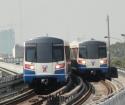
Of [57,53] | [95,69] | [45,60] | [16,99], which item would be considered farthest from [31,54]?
[95,69]

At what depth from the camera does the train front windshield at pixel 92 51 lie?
41.8 m

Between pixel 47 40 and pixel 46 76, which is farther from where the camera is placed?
pixel 47 40

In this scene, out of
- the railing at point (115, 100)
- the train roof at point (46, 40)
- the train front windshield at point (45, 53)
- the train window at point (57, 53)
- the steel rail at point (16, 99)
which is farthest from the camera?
the train roof at point (46, 40)

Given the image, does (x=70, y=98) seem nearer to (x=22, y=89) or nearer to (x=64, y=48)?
(x=64, y=48)

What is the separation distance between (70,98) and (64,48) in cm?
762

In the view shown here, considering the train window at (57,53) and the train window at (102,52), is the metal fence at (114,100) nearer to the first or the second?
the train window at (57,53)

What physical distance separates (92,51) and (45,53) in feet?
36.1

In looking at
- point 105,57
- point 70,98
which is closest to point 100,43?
point 105,57

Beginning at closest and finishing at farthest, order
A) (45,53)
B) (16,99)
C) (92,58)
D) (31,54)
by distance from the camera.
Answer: (16,99), (45,53), (31,54), (92,58)

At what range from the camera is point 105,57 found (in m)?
41.9

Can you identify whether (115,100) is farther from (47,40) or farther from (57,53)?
(47,40)

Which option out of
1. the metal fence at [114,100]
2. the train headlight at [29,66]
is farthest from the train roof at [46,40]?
the metal fence at [114,100]

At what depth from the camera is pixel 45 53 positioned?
31516 millimetres

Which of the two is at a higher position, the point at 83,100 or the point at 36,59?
the point at 36,59
